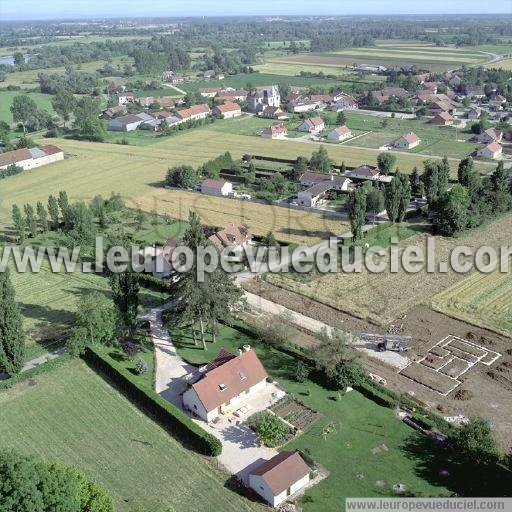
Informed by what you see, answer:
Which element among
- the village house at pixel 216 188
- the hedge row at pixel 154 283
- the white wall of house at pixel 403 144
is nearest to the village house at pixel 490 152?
the white wall of house at pixel 403 144

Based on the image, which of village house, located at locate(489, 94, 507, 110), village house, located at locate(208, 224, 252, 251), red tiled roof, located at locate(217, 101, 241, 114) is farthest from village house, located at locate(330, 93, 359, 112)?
village house, located at locate(208, 224, 252, 251)

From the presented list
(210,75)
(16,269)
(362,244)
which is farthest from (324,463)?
(210,75)

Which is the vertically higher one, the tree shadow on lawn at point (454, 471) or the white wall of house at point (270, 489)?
the white wall of house at point (270, 489)

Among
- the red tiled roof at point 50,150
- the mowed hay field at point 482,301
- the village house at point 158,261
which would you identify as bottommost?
the mowed hay field at point 482,301

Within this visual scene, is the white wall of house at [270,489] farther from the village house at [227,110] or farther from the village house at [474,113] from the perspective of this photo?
the village house at [474,113]

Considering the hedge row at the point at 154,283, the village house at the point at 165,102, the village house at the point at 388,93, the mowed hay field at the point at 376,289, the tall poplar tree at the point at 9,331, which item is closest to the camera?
the tall poplar tree at the point at 9,331

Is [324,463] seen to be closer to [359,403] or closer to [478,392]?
[359,403]
